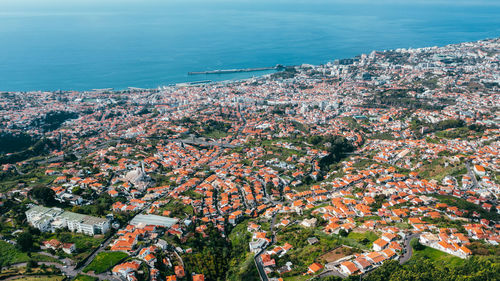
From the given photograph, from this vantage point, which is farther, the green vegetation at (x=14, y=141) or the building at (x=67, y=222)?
the green vegetation at (x=14, y=141)

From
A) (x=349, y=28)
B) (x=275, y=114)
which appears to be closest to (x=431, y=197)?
(x=275, y=114)

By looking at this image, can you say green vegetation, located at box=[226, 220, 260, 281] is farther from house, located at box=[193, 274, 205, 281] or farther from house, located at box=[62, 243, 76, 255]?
house, located at box=[62, 243, 76, 255]

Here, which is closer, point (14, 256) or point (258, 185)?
point (14, 256)

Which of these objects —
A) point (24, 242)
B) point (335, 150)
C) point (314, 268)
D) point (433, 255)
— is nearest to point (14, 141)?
point (24, 242)

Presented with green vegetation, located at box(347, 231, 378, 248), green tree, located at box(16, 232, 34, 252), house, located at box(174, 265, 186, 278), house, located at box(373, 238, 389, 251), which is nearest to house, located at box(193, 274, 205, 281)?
house, located at box(174, 265, 186, 278)

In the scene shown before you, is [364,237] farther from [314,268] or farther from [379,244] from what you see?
[314,268]

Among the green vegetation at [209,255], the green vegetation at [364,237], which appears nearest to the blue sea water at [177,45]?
the green vegetation at [209,255]

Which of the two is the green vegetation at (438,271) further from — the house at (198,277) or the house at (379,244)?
the house at (198,277)
